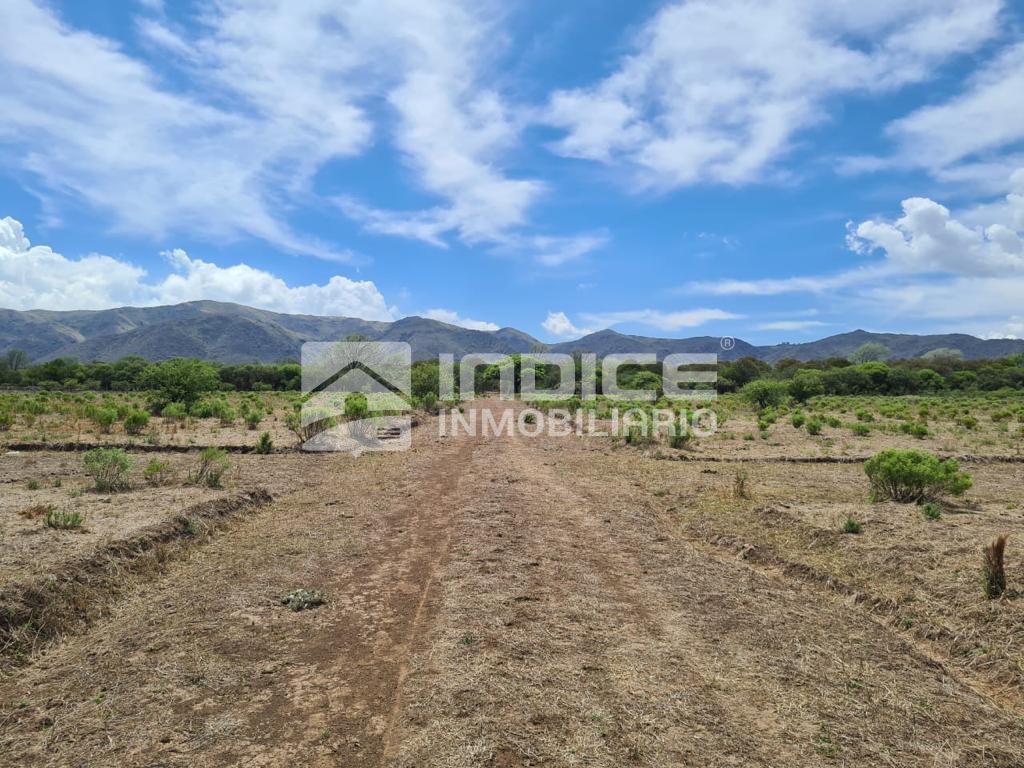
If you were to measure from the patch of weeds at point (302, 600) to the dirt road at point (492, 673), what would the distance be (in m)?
0.16

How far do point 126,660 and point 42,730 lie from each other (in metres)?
1.12

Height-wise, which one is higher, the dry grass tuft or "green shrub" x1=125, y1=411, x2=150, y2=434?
"green shrub" x1=125, y1=411, x2=150, y2=434

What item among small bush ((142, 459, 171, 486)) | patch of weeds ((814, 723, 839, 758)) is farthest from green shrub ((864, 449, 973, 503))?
small bush ((142, 459, 171, 486))

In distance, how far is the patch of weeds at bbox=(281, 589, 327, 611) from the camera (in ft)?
23.0

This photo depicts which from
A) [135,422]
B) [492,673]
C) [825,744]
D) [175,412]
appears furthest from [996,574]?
[175,412]

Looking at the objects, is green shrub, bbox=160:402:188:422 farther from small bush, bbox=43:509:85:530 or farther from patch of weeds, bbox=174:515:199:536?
patch of weeds, bbox=174:515:199:536

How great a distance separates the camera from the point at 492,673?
5344 millimetres

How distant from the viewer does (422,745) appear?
4.31 metres

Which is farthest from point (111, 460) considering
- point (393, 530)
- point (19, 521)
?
point (393, 530)

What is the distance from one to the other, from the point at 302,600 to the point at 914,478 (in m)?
12.9

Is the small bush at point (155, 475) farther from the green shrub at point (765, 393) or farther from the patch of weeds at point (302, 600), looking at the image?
the green shrub at point (765, 393)

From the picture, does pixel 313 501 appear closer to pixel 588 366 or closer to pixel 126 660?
pixel 126 660

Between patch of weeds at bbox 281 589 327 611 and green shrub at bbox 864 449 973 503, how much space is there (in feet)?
39.6

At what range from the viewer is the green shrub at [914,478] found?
12055 mm
